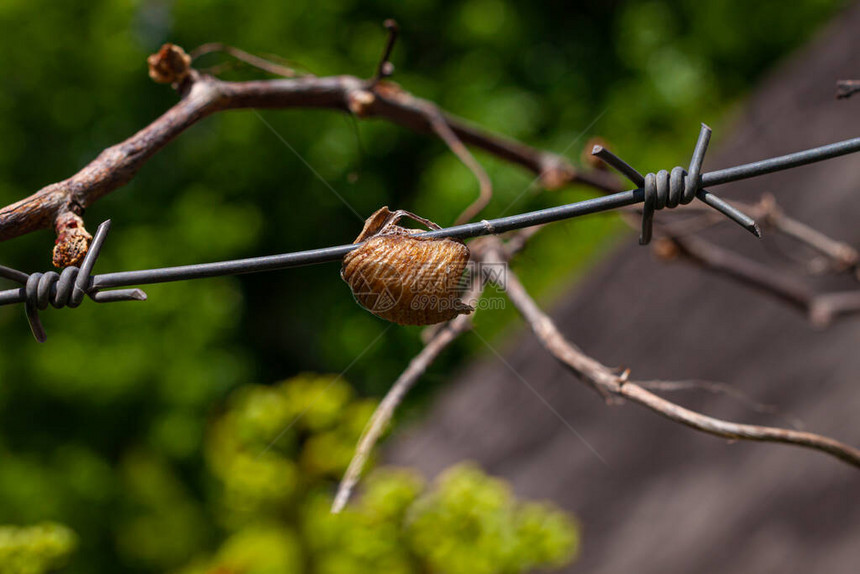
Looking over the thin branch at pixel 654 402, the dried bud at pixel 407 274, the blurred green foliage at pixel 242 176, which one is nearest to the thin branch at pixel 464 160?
the thin branch at pixel 654 402

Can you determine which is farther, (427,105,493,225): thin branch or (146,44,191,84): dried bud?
(427,105,493,225): thin branch

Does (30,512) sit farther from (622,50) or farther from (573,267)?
(622,50)

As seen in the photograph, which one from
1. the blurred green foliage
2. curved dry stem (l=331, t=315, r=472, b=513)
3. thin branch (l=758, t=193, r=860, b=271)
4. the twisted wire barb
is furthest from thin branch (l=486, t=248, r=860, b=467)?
the blurred green foliage

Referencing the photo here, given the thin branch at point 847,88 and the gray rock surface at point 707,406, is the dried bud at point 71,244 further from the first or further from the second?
the gray rock surface at point 707,406

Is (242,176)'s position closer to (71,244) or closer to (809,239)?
(809,239)

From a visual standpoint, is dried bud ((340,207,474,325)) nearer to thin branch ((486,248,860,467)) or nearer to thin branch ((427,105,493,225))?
thin branch ((486,248,860,467))

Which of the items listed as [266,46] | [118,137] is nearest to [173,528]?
[118,137]
